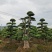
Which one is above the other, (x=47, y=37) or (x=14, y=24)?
(x=14, y=24)

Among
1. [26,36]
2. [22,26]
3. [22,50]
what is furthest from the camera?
[22,26]

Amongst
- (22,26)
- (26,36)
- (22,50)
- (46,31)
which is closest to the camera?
(22,50)

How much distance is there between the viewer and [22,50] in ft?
83.5

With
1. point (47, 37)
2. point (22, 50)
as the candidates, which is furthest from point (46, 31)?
point (22, 50)

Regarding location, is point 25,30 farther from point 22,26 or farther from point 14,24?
point 14,24

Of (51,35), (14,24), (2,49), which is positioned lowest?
(2,49)

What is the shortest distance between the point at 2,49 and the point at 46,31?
9.34m

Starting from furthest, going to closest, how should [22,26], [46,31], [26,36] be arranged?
[46,31], [22,26], [26,36]

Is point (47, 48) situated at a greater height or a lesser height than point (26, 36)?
lesser

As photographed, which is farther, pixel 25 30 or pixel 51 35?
pixel 51 35

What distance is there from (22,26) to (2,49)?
539 centimetres

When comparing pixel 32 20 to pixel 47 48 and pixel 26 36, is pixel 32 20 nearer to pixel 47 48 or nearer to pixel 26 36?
pixel 26 36

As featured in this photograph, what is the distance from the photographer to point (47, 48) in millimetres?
26125

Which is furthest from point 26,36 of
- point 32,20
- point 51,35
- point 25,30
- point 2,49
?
point 51,35
